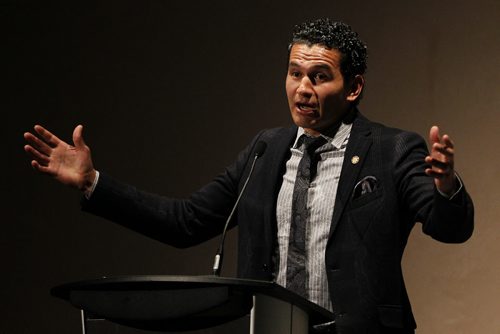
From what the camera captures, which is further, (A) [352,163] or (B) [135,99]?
(B) [135,99]

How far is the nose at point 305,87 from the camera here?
2.58 meters

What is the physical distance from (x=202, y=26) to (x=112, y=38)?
1.25ft

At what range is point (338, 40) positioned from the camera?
2.63 m

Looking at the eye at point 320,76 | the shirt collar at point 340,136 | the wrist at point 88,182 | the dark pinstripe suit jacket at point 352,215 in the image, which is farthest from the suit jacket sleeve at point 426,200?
the wrist at point 88,182

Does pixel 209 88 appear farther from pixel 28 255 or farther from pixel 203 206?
pixel 203 206

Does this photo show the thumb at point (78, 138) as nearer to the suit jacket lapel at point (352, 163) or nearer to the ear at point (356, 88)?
the suit jacket lapel at point (352, 163)

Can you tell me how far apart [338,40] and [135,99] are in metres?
1.53

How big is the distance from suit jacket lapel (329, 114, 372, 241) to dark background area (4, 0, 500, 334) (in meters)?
1.24

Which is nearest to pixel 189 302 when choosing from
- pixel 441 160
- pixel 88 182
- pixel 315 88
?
pixel 441 160

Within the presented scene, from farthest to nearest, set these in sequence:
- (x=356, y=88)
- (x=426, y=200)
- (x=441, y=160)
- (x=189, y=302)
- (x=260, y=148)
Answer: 1. (x=356, y=88)
2. (x=260, y=148)
3. (x=426, y=200)
4. (x=441, y=160)
5. (x=189, y=302)

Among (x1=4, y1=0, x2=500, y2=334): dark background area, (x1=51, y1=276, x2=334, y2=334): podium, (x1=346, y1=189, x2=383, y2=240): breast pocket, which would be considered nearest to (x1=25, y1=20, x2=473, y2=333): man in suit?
(x1=346, y1=189, x2=383, y2=240): breast pocket

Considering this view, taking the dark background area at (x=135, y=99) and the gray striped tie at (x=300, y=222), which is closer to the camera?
the gray striped tie at (x=300, y=222)

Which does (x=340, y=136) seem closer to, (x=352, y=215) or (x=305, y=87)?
(x=305, y=87)

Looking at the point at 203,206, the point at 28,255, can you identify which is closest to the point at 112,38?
the point at 28,255
